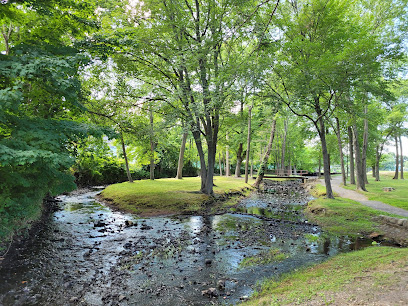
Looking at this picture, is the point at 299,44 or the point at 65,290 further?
the point at 299,44

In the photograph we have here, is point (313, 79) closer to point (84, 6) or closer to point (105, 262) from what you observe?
point (84, 6)

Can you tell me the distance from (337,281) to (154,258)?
441cm

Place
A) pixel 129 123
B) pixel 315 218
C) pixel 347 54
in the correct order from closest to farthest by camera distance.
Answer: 1. pixel 347 54
2. pixel 315 218
3. pixel 129 123

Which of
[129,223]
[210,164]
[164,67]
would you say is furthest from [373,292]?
[164,67]

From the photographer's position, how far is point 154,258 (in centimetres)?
639

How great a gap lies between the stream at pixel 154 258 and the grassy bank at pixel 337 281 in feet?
1.69

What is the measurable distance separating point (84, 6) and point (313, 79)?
10044 millimetres

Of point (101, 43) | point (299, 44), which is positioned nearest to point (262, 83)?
point (299, 44)

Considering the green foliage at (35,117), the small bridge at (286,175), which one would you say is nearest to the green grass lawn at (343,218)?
the green foliage at (35,117)

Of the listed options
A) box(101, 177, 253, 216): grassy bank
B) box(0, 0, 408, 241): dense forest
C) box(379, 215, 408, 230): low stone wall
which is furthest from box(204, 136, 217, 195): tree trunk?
box(379, 215, 408, 230): low stone wall

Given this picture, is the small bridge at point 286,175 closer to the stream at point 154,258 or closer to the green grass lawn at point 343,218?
the green grass lawn at point 343,218

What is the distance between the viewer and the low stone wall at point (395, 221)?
27.0ft

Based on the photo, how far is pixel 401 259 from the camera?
188 inches

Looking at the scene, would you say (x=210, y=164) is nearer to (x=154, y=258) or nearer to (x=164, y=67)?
(x=164, y=67)
